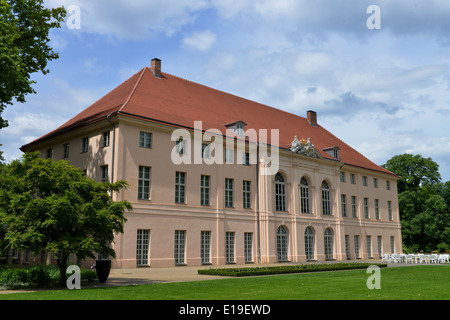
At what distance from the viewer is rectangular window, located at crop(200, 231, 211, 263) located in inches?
1175

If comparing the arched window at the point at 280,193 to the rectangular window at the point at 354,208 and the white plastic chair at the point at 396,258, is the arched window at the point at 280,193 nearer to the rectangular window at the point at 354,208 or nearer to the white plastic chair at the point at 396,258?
the white plastic chair at the point at 396,258

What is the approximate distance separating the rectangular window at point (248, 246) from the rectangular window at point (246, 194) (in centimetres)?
209

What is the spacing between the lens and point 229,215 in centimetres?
3167

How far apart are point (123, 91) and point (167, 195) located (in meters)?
8.63

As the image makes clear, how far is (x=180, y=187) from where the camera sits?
29.3 metres

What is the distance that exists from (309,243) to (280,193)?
5802mm

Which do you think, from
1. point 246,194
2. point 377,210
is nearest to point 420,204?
point 377,210

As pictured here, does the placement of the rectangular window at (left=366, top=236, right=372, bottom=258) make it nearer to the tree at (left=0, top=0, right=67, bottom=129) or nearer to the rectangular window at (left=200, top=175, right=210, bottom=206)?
the rectangular window at (left=200, top=175, right=210, bottom=206)

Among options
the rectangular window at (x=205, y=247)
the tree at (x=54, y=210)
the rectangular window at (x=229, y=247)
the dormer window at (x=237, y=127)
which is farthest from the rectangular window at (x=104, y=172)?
the tree at (x=54, y=210)

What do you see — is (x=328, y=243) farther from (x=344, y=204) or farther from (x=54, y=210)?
(x=54, y=210)

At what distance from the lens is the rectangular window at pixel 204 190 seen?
Result: 30422 millimetres

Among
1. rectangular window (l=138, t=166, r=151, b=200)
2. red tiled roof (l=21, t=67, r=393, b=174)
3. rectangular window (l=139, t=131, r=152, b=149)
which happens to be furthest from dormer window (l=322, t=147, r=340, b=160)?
rectangular window (l=138, t=166, r=151, b=200)

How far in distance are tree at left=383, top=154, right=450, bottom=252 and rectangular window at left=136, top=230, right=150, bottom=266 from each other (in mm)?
40754

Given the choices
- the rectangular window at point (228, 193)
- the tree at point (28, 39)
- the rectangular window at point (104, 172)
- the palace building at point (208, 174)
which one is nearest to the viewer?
the tree at point (28, 39)
